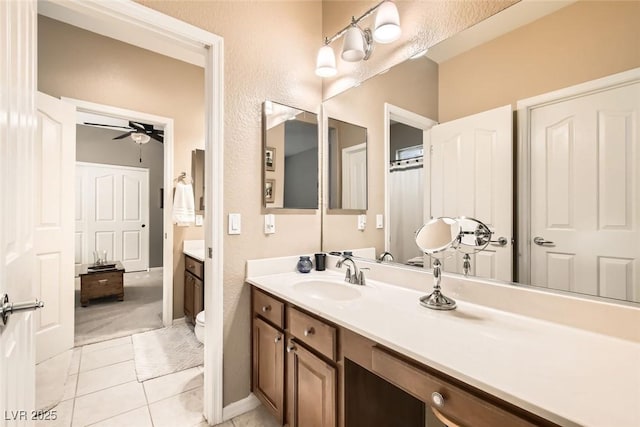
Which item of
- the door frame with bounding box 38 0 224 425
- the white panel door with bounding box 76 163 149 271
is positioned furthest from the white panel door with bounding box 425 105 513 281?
the white panel door with bounding box 76 163 149 271

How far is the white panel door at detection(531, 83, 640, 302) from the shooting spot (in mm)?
909

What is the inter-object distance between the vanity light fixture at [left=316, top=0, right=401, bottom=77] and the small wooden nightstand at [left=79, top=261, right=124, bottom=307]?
11.8 feet

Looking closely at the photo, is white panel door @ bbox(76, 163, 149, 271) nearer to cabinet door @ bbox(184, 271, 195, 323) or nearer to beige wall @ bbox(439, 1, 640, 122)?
cabinet door @ bbox(184, 271, 195, 323)

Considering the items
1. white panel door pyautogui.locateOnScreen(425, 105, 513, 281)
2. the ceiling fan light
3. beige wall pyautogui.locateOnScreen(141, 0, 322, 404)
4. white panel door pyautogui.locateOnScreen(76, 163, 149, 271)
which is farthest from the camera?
white panel door pyautogui.locateOnScreen(76, 163, 149, 271)

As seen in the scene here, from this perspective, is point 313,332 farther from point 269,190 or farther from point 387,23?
point 387,23

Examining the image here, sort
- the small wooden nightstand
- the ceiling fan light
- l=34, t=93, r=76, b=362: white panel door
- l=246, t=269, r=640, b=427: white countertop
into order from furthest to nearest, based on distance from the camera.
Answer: the ceiling fan light → the small wooden nightstand → l=34, t=93, r=76, b=362: white panel door → l=246, t=269, r=640, b=427: white countertop

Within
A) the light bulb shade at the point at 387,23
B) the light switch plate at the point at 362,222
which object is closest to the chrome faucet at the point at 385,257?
the light switch plate at the point at 362,222

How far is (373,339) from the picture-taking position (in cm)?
92

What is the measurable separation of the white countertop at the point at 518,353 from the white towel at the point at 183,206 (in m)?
2.19

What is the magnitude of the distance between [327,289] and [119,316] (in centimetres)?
286

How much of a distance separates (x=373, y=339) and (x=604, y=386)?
545 millimetres

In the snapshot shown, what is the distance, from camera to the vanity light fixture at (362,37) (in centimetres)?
151

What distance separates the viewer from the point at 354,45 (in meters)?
1.67

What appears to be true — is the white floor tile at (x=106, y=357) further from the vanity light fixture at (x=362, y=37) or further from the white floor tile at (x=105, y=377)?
the vanity light fixture at (x=362, y=37)
